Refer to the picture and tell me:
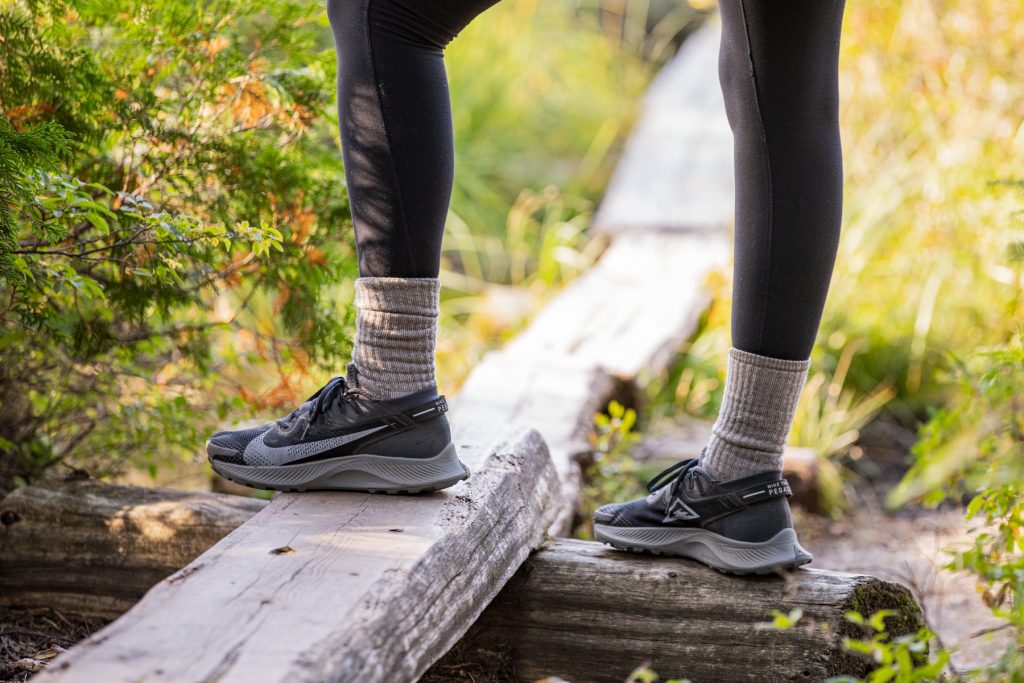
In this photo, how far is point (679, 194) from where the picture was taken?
201 inches

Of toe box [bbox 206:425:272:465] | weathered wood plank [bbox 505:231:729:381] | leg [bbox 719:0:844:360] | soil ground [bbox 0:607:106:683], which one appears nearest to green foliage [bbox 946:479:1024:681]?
leg [bbox 719:0:844:360]

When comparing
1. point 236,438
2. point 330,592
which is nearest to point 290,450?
point 236,438

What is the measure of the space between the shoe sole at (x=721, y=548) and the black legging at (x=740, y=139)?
307 millimetres

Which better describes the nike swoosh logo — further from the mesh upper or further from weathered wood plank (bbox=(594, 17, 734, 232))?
weathered wood plank (bbox=(594, 17, 734, 232))

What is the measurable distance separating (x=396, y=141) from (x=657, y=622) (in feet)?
2.63

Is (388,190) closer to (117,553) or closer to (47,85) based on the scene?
(47,85)

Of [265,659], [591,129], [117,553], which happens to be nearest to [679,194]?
[591,129]

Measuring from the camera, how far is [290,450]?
4.91 ft

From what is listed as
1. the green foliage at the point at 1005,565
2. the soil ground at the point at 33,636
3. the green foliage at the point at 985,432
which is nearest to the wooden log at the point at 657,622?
the green foliage at the point at 1005,565

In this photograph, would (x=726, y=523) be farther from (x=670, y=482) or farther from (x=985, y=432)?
(x=985, y=432)

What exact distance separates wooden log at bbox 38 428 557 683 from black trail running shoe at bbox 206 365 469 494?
3cm

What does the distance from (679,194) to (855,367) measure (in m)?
1.70

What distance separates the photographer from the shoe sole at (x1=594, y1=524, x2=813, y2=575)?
59.2 inches

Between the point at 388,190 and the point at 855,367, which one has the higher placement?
the point at 388,190
